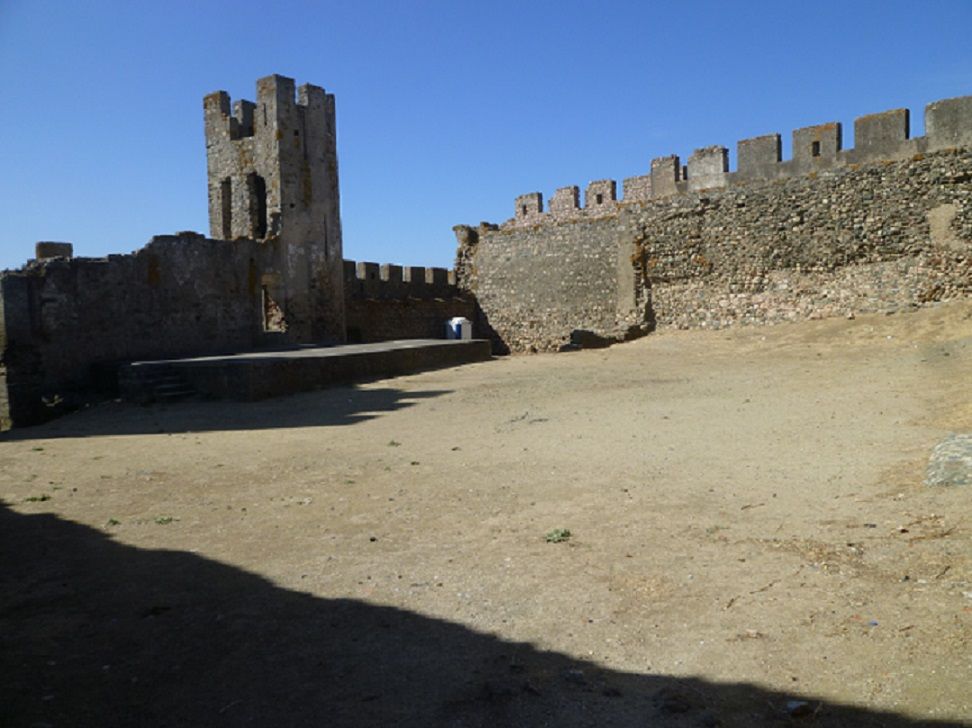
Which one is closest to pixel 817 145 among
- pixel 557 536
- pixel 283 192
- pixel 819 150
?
pixel 819 150

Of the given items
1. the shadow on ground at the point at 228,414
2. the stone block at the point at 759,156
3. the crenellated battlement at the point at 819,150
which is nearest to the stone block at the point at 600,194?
the crenellated battlement at the point at 819,150

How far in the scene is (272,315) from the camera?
65.5 ft

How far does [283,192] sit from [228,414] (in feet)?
33.0

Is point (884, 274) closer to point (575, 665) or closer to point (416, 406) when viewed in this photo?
point (416, 406)

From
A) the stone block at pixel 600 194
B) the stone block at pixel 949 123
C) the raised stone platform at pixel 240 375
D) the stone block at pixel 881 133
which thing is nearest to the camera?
the raised stone platform at pixel 240 375

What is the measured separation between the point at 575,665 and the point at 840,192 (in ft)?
55.5

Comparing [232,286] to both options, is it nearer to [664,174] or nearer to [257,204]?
[257,204]

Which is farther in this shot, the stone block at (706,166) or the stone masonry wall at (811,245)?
the stone block at (706,166)

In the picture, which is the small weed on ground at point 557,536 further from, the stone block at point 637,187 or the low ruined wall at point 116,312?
the stone block at point 637,187

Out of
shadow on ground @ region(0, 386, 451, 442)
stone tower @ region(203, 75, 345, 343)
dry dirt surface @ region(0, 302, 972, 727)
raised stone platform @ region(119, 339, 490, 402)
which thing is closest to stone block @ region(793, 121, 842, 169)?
dry dirt surface @ region(0, 302, 972, 727)

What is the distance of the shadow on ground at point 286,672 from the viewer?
105 inches

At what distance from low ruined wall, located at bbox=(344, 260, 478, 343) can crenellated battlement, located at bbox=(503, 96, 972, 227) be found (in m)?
8.61

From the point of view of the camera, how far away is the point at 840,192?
16844 millimetres

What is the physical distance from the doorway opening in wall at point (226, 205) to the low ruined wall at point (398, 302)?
463cm
